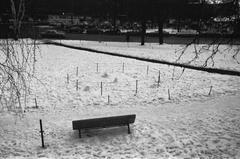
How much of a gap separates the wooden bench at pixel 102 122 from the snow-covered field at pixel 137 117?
14.1 inches

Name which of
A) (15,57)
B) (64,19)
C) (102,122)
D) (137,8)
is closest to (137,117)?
(102,122)

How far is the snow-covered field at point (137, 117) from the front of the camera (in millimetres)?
6910

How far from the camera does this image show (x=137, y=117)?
30.7ft

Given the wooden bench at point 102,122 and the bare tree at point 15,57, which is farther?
the wooden bench at point 102,122

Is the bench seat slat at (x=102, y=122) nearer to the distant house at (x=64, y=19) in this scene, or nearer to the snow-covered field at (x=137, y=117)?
the snow-covered field at (x=137, y=117)

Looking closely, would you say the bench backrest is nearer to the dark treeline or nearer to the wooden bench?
the wooden bench

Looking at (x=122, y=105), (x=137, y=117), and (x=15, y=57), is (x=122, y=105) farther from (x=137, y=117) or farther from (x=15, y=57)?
(x=15, y=57)

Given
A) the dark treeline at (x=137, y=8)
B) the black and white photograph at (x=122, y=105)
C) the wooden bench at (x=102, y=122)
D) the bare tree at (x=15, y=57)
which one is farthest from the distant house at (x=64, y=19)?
the wooden bench at (x=102, y=122)

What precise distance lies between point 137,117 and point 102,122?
209 cm

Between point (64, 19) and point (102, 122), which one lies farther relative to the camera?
point (64, 19)

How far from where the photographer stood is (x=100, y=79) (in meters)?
14.8

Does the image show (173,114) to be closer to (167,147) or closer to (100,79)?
(167,147)

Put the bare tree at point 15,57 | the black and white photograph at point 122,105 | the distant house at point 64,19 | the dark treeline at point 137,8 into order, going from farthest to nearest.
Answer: the distant house at point 64,19, the dark treeline at point 137,8, the black and white photograph at point 122,105, the bare tree at point 15,57

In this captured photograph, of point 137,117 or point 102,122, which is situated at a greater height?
point 102,122
